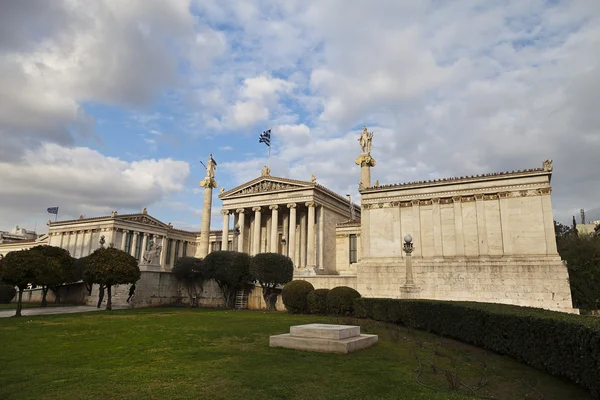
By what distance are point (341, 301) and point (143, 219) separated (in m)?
57.0

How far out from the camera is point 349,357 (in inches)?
465

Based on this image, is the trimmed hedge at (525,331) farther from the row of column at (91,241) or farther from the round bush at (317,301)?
the row of column at (91,241)

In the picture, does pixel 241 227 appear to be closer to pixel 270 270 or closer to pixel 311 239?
pixel 311 239

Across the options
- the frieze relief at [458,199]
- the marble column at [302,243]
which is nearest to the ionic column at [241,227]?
the marble column at [302,243]

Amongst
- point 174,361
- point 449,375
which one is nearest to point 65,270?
point 174,361

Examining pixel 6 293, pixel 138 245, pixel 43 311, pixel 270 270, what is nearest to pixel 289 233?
pixel 270 270

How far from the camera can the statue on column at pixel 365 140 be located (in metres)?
46.6

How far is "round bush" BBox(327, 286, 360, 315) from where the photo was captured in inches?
1016

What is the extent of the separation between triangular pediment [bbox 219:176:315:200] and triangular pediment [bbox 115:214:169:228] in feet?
76.5

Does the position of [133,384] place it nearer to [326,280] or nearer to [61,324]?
[61,324]

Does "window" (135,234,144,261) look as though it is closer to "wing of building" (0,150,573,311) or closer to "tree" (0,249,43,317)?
"wing of building" (0,150,573,311)

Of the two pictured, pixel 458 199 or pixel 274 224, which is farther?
pixel 274 224

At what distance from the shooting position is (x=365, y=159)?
149 ft

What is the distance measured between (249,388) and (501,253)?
1175 inches
